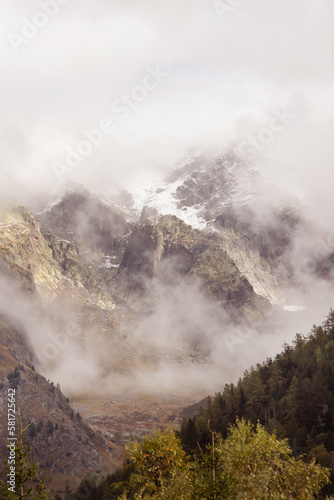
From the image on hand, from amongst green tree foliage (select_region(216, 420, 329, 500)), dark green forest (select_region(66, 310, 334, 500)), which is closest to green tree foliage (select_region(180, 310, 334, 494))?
dark green forest (select_region(66, 310, 334, 500))

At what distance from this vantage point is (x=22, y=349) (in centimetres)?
15050

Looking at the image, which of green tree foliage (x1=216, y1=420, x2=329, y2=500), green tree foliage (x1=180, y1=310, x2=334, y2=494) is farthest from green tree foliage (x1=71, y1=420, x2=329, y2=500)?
green tree foliage (x1=180, y1=310, x2=334, y2=494)

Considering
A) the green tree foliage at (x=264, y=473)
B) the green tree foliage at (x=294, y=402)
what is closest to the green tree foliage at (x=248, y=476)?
the green tree foliage at (x=264, y=473)

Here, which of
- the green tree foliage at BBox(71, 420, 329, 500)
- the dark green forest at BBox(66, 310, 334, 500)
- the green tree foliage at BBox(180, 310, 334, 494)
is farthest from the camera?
the green tree foliage at BBox(180, 310, 334, 494)

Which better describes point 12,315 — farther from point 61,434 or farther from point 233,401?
point 233,401

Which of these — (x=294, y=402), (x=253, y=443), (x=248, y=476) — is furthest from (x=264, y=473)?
(x=294, y=402)

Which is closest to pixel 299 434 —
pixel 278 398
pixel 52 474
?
pixel 278 398

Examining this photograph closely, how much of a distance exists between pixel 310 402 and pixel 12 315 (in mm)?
139323

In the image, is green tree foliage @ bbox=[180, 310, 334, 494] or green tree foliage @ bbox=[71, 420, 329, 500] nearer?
green tree foliage @ bbox=[71, 420, 329, 500]

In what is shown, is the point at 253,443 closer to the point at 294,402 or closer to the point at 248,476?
the point at 248,476

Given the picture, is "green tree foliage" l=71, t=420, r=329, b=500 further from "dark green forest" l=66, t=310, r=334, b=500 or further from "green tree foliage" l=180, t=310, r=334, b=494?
"green tree foliage" l=180, t=310, r=334, b=494

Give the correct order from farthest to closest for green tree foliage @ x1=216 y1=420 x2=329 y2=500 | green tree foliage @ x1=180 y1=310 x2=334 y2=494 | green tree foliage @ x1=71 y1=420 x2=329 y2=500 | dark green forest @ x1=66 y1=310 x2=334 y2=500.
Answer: green tree foliage @ x1=180 y1=310 x2=334 y2=494
dark green forest @ x1=66 y1=310 x2=334 y2=500
green tree foliage @ x1=216 y1=420 x2=329 y2=500
green tree foliage @ x1=71 y1=420 x2=329 y2=500

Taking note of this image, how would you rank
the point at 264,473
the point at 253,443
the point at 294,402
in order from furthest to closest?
the point at 294,402, the point at 253,443, the point at 264,473

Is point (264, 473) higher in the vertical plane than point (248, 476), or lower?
higher
